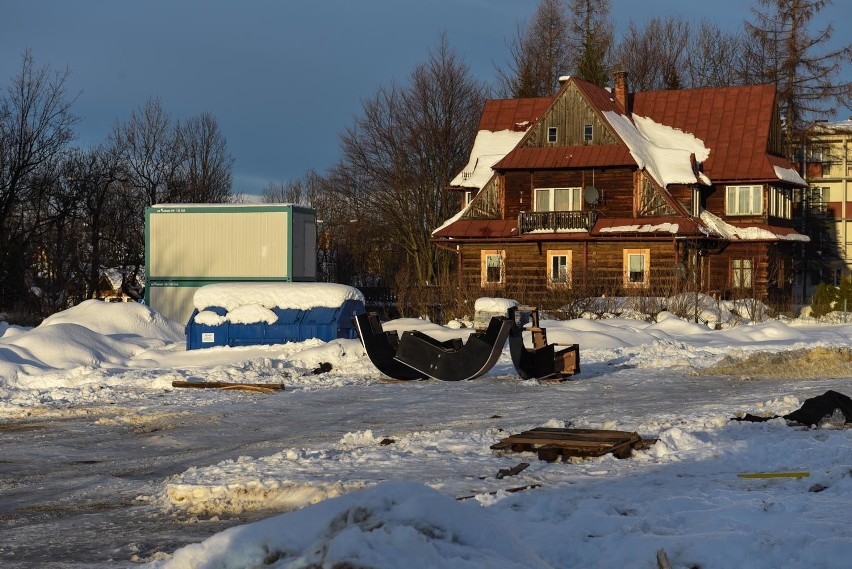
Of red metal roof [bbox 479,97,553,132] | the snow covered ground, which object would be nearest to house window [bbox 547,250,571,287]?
red metal roof [bbox 479,97,553,132]

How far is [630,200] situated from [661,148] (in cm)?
412


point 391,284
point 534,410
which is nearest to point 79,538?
point 534,410

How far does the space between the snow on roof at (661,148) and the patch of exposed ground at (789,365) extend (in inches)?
832

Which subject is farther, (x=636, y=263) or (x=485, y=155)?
(x=485, y=155)

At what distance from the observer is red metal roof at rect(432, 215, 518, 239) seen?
1800 inches

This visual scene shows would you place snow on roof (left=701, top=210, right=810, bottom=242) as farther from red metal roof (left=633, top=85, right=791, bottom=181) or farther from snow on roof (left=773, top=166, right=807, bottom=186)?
snow on roof (left=773, top=166, right=807, bottom=186)

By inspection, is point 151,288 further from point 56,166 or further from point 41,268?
point 56,166

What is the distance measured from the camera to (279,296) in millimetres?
25406

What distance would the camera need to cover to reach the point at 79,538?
875 centimetres

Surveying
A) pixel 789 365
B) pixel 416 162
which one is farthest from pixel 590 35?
pixel 789 365

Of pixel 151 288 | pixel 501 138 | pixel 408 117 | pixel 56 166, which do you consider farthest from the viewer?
pixel 408 117

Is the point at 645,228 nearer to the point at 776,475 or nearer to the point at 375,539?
the point at 776,475

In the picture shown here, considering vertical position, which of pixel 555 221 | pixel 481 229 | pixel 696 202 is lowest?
pixel 481 229

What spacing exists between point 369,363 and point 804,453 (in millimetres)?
11670
